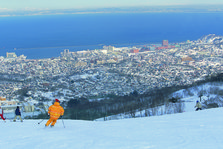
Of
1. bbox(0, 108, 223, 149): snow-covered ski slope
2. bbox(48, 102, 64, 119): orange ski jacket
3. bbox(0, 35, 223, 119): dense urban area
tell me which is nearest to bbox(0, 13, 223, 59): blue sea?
bbox(0, 35, 223, 119): dense urban area

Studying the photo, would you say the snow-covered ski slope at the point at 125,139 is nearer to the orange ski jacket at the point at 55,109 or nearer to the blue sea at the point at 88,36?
the orange ski jacket at the point at 55,109

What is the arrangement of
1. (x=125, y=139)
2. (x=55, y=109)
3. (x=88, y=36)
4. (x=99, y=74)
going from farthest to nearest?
(x=88, y=36), (x=99, y=74), (x=55, y=109), (x=125, y=139)

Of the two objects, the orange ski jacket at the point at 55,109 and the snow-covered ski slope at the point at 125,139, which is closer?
the snow-covered ski slope at the point at 125,139

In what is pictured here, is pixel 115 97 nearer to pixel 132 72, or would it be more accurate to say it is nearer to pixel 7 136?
pixel 132 72

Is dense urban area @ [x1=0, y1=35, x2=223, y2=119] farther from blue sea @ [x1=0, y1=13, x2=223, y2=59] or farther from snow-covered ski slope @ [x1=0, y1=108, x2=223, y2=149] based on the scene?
blue sea @ [x1=0, y1=13, x2=223, y2=59]

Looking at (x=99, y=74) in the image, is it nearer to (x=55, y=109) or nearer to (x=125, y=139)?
(x=55, y=109)

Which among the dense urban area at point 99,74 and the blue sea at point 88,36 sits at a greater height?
the blue sea at point 88,36

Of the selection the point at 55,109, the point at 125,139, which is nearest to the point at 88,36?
the point at 55,109

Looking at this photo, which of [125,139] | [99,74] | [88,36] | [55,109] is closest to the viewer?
[125,139]

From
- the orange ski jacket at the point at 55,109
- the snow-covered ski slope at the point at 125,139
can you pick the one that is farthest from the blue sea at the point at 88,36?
the snow-covered ski slope at the point at 125,139
